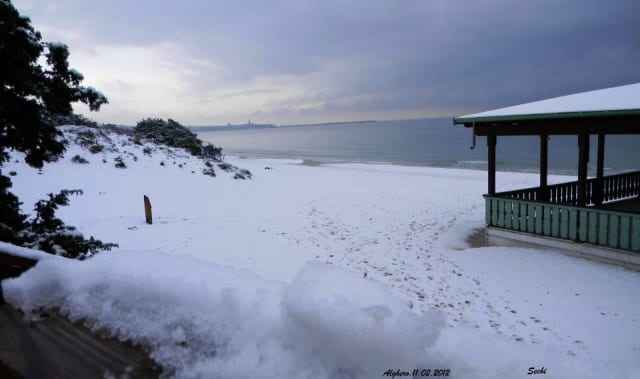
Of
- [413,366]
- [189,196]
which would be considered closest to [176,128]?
[189,196]

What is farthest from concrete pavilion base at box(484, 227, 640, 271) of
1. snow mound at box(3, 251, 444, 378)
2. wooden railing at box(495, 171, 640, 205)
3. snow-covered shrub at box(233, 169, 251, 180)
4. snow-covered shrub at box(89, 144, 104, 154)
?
snow-covered shrub at box(89, 144, 104, 154)

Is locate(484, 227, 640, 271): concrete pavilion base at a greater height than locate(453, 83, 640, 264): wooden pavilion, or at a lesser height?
lesser

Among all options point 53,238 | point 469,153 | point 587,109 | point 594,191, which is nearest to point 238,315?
point 53,238

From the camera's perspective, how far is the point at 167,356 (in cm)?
144

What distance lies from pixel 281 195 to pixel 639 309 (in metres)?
14.1

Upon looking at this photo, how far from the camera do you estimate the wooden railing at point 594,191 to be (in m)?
10.6

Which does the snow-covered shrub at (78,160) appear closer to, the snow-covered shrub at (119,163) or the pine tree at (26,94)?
A: the snow-covered shrub at (119,163)

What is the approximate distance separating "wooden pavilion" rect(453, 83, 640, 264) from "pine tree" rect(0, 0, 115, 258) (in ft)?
27.5

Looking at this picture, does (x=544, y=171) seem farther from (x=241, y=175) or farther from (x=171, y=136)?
(x=171, y=136)

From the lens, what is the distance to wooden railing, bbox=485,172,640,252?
7.67 metres

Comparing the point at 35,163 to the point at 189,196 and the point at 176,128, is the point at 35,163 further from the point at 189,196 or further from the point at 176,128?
the point at 176,128

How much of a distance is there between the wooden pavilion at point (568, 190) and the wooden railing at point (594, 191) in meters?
0.05

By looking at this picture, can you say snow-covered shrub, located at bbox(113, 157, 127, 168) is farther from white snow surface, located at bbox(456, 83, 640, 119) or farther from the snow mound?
the snow mound

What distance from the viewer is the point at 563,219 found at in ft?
28.1
